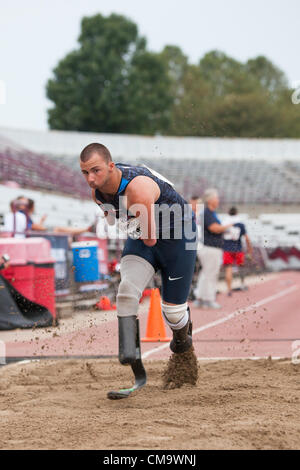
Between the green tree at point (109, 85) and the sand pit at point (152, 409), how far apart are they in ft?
168

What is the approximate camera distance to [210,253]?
13922 mm

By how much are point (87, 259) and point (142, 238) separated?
19.9ft

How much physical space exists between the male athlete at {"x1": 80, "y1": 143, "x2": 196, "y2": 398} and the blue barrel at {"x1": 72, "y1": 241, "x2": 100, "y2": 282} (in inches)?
211

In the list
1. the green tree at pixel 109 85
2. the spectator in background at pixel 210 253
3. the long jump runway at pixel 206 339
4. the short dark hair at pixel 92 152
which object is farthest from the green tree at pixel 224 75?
the short dark hair at pixel 92 152

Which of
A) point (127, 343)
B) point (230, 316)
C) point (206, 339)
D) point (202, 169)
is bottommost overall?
point (230, 316)

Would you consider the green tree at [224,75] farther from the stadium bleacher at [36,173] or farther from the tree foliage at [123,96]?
the stadium bleacher at [36,173]

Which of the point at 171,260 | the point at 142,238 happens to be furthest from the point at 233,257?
the point at 142,238

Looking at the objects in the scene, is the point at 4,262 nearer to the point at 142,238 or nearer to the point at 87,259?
the point at 87,259

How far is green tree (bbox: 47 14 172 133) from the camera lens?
57062 mm

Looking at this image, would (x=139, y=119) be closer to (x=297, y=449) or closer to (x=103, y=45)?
(x=103, y=45)

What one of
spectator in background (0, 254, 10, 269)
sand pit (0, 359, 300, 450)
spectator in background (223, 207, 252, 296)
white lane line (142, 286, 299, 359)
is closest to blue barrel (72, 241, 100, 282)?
spectator in background (0, 254, 10, 269)

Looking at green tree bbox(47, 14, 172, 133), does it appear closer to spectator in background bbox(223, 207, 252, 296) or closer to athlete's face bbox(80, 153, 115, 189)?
spectator in background bbox(223, 207, 252, 296)

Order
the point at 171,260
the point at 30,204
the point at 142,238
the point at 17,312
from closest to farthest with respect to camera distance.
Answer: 1. the point at 142,238
2. the point at 171,260
3. the point at 17,312
4. the point at 30,204

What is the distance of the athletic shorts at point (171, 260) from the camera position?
5367mm
